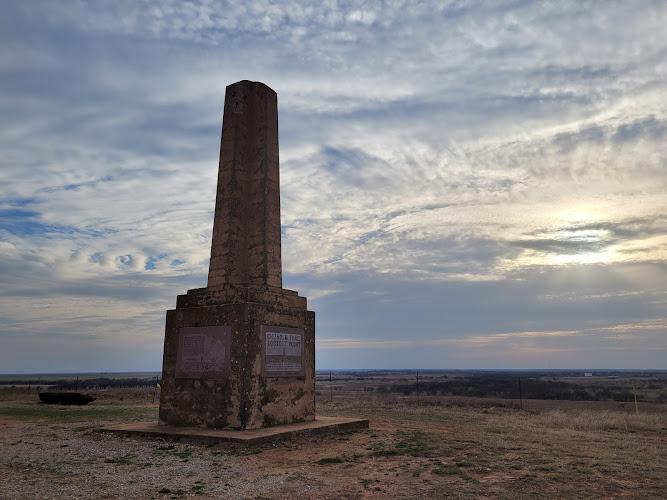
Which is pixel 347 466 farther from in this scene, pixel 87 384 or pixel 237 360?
pixel 87 384

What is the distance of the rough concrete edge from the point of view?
29.3 feet

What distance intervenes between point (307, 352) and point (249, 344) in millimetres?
2065

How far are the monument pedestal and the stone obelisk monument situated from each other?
2 centimetres

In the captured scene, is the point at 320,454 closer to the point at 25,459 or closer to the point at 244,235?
the point at 25,459

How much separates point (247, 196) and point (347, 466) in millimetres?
6628

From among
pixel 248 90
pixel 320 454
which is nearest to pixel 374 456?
pixel 320 454

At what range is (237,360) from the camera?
33.6 ft

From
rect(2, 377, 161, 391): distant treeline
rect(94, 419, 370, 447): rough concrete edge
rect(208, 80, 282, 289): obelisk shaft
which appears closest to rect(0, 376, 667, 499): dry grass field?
rect(94, 419, 370, 447): rough concrete edge

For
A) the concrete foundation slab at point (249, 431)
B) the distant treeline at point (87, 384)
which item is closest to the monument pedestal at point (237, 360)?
the concrete foundation slab at point (249, 431)

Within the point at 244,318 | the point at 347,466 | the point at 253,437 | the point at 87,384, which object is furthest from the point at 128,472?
the point at 87,384

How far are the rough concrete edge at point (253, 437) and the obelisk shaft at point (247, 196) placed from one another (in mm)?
3193

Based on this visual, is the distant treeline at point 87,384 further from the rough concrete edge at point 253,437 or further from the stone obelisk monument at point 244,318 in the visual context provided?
the rough concrete edge at point 253,437

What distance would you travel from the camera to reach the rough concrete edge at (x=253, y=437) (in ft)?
29.3

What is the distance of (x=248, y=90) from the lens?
12.6 meters
